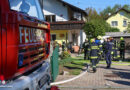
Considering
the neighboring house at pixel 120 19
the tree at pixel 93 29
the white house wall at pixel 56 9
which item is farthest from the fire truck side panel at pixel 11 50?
the neighboring house at pixel 120 19

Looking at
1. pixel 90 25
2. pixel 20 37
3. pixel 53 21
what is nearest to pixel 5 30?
pixel 20 37

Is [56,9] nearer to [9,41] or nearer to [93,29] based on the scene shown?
[93,29]

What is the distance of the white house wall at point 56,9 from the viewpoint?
2809 cm

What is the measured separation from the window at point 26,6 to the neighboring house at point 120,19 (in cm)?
4951

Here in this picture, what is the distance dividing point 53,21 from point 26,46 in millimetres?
24906

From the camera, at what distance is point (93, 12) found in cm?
5731

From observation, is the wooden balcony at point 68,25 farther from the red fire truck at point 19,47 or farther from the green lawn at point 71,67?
the red fire truck at point 19,47

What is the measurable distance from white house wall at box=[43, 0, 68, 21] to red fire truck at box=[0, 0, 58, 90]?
23.5 meters

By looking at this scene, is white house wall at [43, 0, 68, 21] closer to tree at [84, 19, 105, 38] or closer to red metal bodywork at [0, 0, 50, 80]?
tree at [84, 19, 105, 38]

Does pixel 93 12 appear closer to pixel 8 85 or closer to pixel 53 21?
pixel 53 21

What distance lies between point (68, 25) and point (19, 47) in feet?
75.7

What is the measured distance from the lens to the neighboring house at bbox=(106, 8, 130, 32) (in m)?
52.3

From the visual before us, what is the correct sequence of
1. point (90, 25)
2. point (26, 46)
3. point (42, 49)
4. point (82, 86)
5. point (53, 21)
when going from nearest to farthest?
1. point (26, 46)
2. point (42, 49)
3. point (82, 86)
4. point (90, 25)
5. point (53, 21)

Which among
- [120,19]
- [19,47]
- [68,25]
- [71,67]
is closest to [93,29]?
[68,25]
